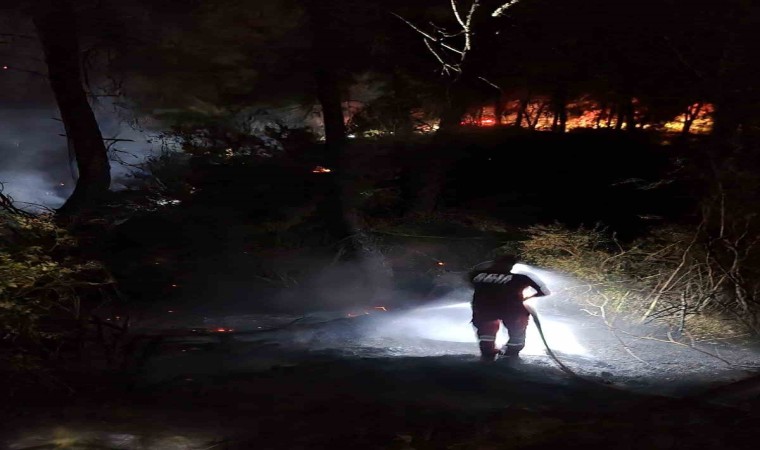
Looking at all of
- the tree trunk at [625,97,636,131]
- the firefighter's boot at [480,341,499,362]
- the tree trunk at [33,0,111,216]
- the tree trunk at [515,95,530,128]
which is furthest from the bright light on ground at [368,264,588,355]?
the tree trunk at [33,0,111,216]

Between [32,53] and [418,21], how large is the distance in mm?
8262

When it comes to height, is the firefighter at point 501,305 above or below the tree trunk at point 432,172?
below

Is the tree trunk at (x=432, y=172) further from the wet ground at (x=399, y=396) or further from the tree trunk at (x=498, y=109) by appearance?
the wet ground at (x=399, y=396)

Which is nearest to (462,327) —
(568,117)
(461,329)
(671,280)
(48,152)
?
(461,329)

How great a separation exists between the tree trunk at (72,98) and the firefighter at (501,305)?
7725 mm

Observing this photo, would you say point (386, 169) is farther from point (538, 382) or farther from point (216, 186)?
point (538, 382)

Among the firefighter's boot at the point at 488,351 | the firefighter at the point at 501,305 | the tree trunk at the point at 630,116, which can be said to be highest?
the tree trunk at the point at 630,116

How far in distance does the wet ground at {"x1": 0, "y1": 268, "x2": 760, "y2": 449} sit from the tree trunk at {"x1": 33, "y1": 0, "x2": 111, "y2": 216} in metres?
4.72

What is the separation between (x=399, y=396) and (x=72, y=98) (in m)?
9.01

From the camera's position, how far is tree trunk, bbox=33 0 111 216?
34.0 ft

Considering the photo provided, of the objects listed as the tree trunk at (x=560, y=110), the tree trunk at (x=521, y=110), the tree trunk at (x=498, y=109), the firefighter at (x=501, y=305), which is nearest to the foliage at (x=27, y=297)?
the firefighter at (x=501, y=305)

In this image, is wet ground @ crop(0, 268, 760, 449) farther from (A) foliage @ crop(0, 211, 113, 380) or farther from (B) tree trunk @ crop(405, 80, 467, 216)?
(B) tree trunk @ crop(405, 80, 467, 216)

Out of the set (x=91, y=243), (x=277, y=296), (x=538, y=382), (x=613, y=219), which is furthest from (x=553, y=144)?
(x=91, y=243)

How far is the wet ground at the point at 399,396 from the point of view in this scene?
163 inches
